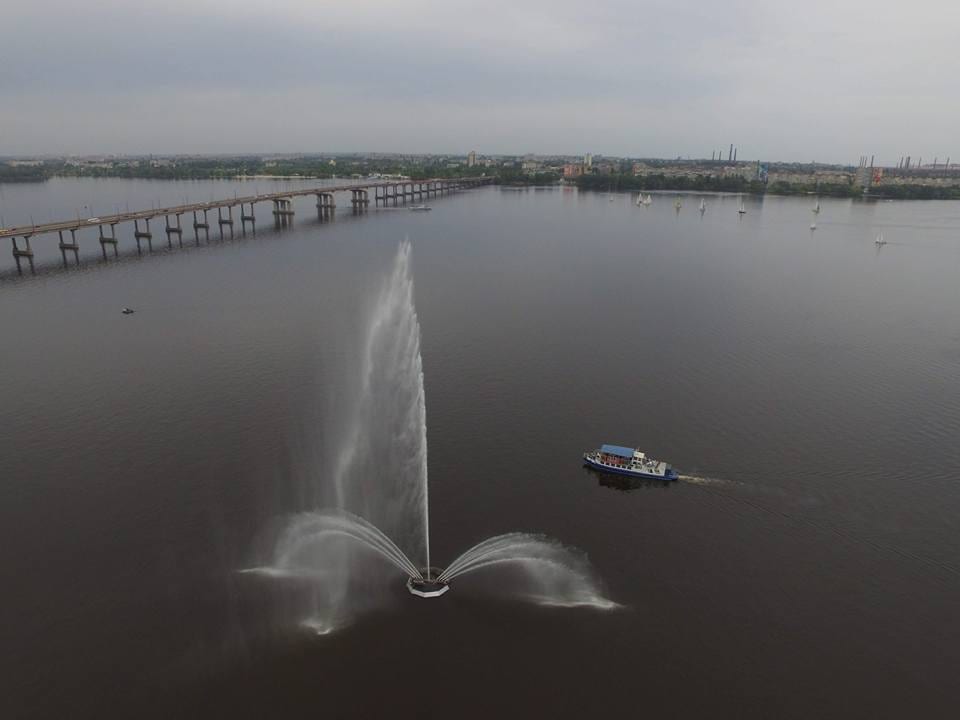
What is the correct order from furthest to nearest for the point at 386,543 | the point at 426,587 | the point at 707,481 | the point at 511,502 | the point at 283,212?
the point at 283,212
the point at 707,481
the point at 511,502
the point at 386,543
the point at 426,587

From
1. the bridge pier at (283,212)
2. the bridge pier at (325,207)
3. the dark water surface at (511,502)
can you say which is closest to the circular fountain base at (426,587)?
the dark water surface at (511,502)

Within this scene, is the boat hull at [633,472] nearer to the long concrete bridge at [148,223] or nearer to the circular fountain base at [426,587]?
the circular fountain base at [426,587]

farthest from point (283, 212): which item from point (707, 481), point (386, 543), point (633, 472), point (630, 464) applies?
point (707, 481)

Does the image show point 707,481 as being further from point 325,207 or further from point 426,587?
point 325,207

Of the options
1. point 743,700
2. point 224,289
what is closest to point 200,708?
point 743,700

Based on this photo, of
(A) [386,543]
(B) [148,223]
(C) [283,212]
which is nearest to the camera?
(A) [386,543]

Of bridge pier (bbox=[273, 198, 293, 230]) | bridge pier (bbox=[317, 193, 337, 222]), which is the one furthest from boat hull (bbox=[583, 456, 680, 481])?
bridge pier (bbox=[317, 193, 337, 222])
